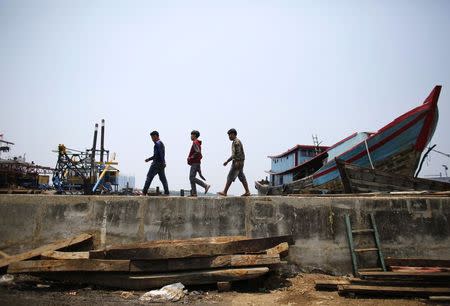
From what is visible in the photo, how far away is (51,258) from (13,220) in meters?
1.66

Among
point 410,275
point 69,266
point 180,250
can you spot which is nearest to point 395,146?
point 410,275

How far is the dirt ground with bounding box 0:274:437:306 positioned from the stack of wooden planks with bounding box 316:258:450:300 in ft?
0.35

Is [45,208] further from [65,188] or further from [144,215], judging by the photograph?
[65,188]

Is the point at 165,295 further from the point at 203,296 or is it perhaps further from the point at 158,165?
the point at 158,165

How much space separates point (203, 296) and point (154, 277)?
81 cm

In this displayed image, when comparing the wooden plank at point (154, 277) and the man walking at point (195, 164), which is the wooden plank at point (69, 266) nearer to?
the wooden plank at point (154, 277)

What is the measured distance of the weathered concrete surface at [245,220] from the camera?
493 centimetres

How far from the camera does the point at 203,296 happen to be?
4.08 meters

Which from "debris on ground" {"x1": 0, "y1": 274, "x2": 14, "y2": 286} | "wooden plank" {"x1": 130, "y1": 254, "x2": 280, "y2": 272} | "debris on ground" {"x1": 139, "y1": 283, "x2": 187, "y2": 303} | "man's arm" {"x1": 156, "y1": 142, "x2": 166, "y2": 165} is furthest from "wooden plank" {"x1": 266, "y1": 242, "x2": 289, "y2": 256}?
"debris on ground" {"x1": 0, "y1": 274, "x2": 14, "y2": 286}

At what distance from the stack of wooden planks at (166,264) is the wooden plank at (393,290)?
1.04m

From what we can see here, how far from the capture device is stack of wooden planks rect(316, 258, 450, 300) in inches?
152

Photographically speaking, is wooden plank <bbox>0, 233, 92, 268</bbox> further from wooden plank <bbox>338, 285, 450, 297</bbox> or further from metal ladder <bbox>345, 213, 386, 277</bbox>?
metal ladder <bbox>345, 213, 386, 277</bbox>

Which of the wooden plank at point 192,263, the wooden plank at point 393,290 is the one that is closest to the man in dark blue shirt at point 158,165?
the wooden plank at point 192,263

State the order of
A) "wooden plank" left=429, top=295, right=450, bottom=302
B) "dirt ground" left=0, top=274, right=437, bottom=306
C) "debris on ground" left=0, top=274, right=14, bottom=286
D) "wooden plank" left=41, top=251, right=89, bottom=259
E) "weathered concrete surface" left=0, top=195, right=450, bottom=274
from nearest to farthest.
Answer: "wooden plank" left=429, top=295, right=450, bottom=302 < "dirt ground" left=0, top=274, right=437, bottom=306 < "wooden plank" left=41, top=251, right=89, bottom=259 < "debris on ground" left=0, top=274, right=14, bottom=286 < "weathered concrete surface" left=0, top=195, right=450, bottom=274
